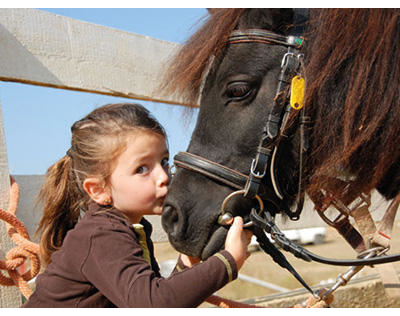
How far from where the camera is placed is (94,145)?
1033 millimetres

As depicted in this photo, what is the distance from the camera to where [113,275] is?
32.5 inches

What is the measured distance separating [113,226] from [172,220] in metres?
0.20

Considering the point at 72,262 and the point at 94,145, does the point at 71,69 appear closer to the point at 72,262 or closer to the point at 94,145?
the point at 94,145

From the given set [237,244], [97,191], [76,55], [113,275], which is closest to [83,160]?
[97,191]

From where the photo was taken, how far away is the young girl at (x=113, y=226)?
0.82m

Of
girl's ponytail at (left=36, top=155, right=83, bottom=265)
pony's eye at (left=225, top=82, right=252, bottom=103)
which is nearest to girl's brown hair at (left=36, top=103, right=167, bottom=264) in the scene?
girl's ponytail at (left=36, top=155, right=83, bottom=265)

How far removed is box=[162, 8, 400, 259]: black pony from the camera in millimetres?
1124

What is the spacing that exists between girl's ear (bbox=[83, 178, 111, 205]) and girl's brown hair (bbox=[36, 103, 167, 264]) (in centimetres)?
2

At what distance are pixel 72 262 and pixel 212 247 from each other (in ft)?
1.23

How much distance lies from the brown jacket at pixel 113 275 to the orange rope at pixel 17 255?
27cm

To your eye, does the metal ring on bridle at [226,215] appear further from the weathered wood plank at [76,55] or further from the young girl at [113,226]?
the weathered wood plank at [76,55]

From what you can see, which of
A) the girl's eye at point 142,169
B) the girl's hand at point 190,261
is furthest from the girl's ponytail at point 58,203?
the girl's hand at point 190,261

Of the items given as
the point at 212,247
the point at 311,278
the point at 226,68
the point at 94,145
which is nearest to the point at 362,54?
the point at 226,68

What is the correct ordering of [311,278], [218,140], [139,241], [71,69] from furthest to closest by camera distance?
[311,278] < [71,69] < [218,140] < [139,241]
